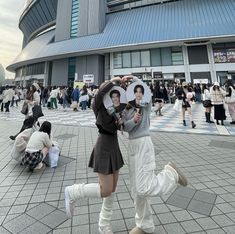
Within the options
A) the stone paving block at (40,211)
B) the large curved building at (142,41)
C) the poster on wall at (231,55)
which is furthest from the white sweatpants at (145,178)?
the poster on wall at (231,55)

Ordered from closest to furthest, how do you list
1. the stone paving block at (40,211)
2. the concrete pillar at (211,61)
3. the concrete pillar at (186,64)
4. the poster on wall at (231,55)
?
the stone paving block at (40,211) → the poster on wall at (231,55) → the concrete pillar at (211,61) → the concrete pillar at (186,64)

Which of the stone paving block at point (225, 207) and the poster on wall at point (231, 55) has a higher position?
the poster on wall at point (231, 55)

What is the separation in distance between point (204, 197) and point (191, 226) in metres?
0.76

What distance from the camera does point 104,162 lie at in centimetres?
191

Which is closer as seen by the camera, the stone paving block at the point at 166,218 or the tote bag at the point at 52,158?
the stone paving block at the point at 166,218

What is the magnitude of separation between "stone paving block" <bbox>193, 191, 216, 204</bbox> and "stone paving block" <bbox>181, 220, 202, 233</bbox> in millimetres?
569

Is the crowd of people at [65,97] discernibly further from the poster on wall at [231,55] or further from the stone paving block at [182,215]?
the poster on wall at [231,55]

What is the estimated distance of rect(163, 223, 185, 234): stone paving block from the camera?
2.13m

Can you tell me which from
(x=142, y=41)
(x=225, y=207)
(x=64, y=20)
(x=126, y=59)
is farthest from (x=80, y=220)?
(x=64, y=20)

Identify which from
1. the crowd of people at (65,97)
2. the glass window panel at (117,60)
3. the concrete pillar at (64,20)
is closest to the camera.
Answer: the crowd of people at (65,97)

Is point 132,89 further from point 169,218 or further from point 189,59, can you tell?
point 189,59

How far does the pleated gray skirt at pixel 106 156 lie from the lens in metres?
1.91

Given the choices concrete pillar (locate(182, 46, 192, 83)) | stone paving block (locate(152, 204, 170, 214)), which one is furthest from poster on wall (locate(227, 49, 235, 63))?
stone paving block (locate(152, 204, 170, 214))

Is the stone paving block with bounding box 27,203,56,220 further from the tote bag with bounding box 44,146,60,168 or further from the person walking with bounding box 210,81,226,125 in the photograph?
the person walking with bounding box 210,81,226,125
